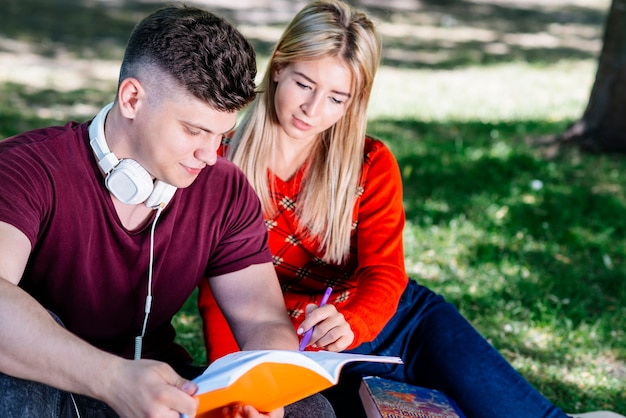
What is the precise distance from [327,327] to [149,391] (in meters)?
0.89

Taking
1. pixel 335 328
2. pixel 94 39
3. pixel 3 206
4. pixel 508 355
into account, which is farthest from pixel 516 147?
pixel 94 39

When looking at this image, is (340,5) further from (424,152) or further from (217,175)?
(424,152)

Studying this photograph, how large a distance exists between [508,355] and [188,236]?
2150 mm

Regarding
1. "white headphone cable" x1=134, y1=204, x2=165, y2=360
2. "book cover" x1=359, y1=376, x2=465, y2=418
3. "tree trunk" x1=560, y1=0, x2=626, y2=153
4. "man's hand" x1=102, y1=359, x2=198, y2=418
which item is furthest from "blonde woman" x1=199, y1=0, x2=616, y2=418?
"tree trunk" x1=560, y1=0, x2=626, y2=153

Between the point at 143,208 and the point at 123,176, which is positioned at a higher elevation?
the point at 123,176

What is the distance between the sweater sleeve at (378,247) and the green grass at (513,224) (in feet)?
4.06

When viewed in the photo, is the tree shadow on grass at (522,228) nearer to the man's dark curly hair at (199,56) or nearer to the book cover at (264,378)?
the book cover at (264,378)

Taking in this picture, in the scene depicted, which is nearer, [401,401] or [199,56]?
[199,56]

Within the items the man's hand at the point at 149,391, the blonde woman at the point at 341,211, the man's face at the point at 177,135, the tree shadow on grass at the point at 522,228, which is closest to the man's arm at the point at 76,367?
the man's hand at the point at 149,391

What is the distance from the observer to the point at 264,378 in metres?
2.03

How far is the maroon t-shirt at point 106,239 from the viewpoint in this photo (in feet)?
7.77

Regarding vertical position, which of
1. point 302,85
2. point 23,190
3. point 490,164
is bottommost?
point 490,164

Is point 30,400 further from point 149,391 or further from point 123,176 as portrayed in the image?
point 123,176

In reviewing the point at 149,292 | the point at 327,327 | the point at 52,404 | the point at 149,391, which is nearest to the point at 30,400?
the point at 52,404
